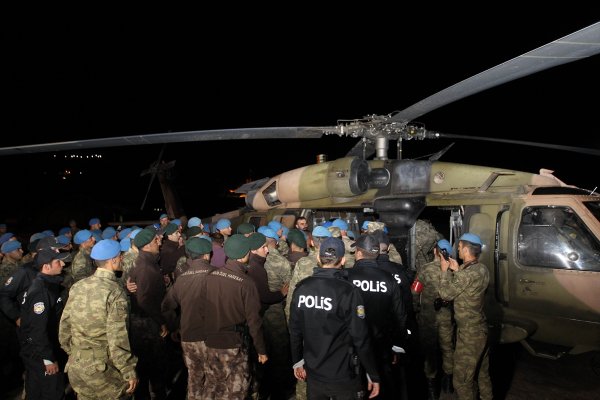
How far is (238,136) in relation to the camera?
5.97m

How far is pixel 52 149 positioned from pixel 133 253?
1.94 m

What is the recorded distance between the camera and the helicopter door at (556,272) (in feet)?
14.2

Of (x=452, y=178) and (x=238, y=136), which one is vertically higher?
(x=238, y=136)

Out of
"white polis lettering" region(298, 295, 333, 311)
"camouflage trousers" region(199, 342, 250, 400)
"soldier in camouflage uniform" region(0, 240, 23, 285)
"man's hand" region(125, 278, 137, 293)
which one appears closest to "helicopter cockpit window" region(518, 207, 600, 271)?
"white polis lettering" region(298, 295, 333, 311)

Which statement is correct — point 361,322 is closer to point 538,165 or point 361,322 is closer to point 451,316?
point 451,316

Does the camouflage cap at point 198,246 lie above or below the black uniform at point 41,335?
above

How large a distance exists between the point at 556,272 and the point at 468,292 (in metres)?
1.29

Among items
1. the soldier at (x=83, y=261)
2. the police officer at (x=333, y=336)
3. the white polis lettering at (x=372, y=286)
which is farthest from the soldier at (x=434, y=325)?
the soldier at (x=83, y=261)

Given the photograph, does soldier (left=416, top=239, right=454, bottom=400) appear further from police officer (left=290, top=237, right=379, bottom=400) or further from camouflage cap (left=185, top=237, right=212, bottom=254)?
camouflage cap (left=185, top=237, right=212, bottom=254)

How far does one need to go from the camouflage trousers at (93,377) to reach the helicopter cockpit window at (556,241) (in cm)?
483

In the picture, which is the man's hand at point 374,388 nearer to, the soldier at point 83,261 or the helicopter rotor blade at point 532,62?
the helicopter rotor blade at point 532,62

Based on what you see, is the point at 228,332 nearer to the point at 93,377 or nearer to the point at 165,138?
the point at 93,377

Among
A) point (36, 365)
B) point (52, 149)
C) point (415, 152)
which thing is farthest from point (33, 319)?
point (415, 152)

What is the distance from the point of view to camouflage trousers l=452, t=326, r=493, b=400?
4184 millimetres
